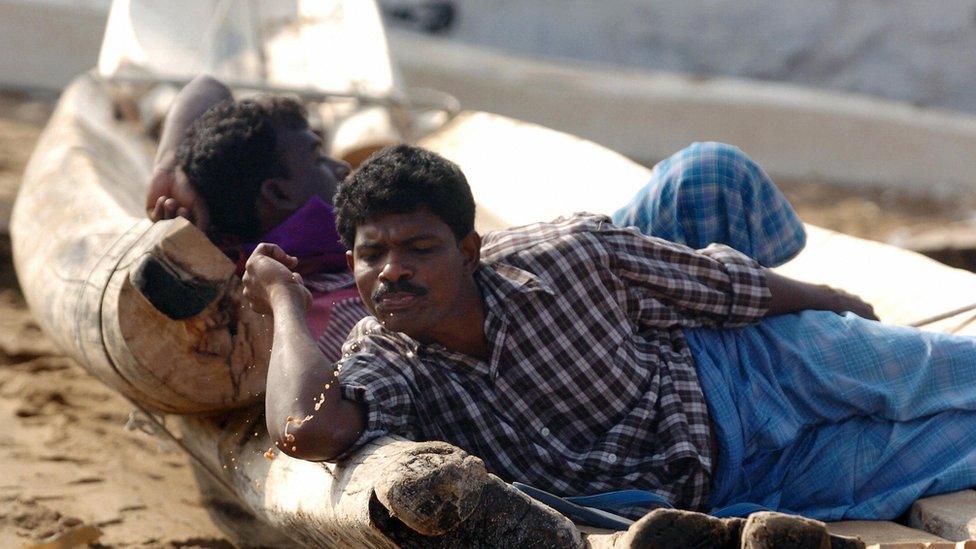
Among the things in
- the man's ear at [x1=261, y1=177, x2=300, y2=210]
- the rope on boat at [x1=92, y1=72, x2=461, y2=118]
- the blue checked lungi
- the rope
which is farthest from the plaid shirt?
the rope on boat at [x1=92, y1=72, x2=461, y2=118]

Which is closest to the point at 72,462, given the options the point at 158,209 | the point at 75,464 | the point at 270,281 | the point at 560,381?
the point at 75,464

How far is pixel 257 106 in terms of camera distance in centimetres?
326

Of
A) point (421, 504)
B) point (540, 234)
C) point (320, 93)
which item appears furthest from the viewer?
point (320, 93)

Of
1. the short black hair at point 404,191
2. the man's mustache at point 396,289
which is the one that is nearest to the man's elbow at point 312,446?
the man's mustache at point 396,289

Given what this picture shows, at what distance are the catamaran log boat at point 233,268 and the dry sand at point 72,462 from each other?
0.17 metres

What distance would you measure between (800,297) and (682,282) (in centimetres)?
30

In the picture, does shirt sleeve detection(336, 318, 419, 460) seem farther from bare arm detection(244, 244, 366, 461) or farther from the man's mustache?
the man's mustache

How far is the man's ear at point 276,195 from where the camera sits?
3189mm

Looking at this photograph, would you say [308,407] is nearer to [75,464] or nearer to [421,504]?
[421,504]

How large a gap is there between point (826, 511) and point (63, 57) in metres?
6.73

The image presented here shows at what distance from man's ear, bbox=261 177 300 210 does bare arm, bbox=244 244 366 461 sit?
30.9 inches

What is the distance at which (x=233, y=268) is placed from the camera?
276cm

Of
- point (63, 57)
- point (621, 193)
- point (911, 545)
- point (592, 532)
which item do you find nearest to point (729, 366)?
point (592, 532)

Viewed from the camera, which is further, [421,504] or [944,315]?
[944,315]
